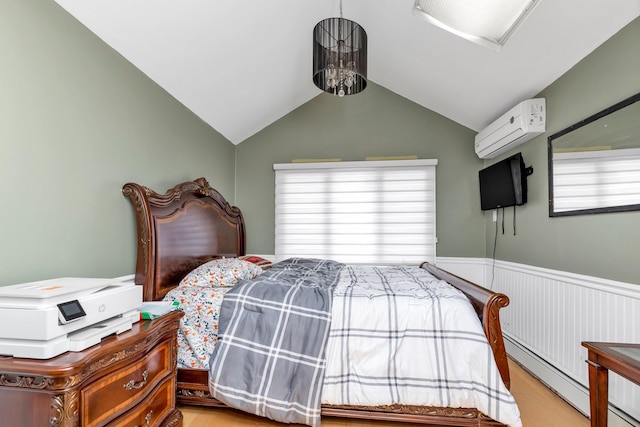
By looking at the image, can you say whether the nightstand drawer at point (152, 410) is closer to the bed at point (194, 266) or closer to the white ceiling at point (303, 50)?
the bed at point (194, 266)

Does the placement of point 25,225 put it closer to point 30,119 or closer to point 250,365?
point 30,119

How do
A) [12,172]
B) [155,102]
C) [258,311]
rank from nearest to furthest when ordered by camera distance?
[12,172], [258,311], [155,102]

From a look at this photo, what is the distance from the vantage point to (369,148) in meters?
3.88

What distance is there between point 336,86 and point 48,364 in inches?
90.2

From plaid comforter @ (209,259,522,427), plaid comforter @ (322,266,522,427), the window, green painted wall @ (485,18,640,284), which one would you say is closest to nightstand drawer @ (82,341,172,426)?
plaid comforter @ (209,259,522,427)

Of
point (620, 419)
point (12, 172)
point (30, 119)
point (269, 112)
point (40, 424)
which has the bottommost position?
point (620, 419)

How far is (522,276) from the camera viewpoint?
2783 mm

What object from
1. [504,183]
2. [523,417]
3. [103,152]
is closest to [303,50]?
[103,152]

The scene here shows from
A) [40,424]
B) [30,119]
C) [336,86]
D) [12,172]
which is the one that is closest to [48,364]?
[40,424]

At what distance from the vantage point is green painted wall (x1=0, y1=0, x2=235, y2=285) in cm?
139

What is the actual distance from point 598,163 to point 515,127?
2.71 ft

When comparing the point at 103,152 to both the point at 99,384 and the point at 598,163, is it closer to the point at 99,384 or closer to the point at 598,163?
the point at 99,384

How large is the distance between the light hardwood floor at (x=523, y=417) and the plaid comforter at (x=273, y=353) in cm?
17

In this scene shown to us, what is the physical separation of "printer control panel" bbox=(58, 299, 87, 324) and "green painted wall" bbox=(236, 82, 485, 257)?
2897 millimetres
